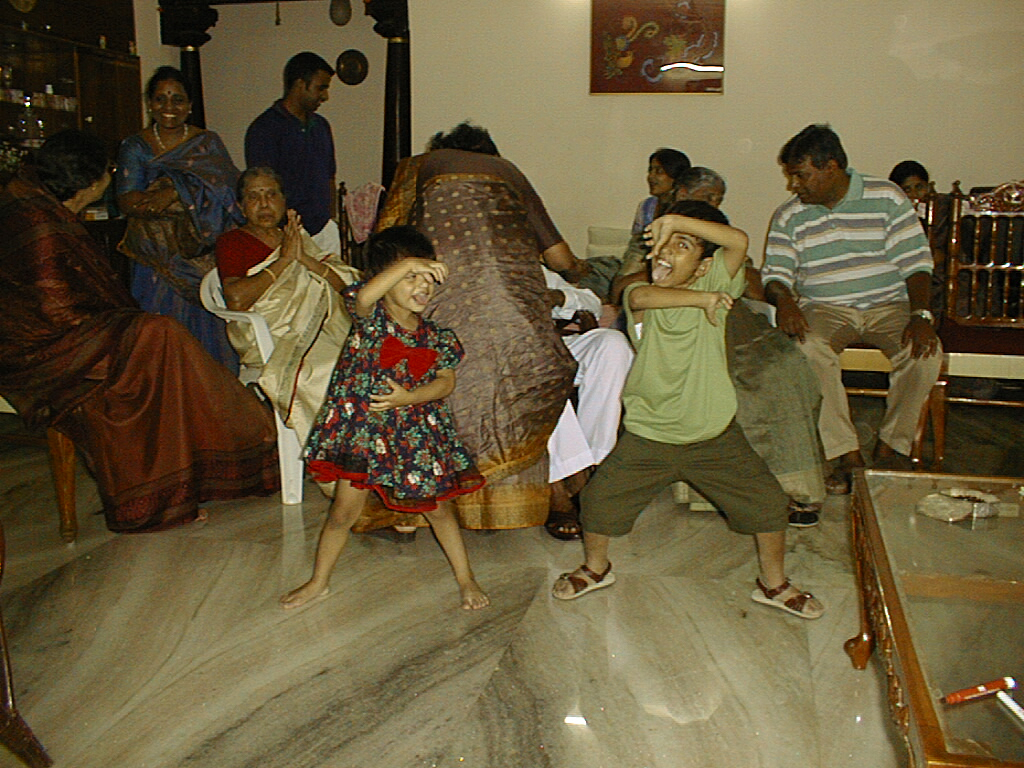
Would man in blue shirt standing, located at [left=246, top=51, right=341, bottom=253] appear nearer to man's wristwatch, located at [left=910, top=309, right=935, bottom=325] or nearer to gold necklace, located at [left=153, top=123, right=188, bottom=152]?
gold necklace, located at [left=153, top=123, right=188, bottom=152]

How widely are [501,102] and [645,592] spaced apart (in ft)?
→ 9.48

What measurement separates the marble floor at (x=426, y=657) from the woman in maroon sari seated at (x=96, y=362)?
0.57ft

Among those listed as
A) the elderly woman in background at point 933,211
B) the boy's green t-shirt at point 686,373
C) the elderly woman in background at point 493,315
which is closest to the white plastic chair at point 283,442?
the elderly woman in background at point 493,315

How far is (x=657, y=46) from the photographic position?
14.4ft

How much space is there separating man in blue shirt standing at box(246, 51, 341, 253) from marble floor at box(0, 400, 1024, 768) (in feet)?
5.65

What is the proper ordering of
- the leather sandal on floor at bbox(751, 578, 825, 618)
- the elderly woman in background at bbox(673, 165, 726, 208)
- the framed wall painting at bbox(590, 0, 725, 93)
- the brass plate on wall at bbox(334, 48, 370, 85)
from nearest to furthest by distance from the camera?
the leather sandal on floor at bbox(751, 578, 825, 618) < the elderly woman in background at bbox(673, 165, 726, 208) < the framed wall painting at bbox(590, 0, 725, 93) < the brass plate on wall at bbox(334, 48, 370, 85)

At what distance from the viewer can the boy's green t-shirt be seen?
2094 millimetres

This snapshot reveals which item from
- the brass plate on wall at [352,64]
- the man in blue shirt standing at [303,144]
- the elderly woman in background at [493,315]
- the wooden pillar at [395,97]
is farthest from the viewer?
the brass plate on wall at [352,64]

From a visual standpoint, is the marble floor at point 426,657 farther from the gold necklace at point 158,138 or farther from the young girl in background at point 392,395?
the gold necklace at point 158,138

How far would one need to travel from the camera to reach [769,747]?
1678mm

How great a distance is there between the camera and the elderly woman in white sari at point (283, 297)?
2764mm

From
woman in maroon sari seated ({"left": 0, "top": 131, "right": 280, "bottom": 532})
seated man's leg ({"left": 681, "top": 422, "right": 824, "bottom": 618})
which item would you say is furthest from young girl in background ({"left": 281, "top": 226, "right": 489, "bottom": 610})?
woman in maroon sari seated ({"left": 0, "top": 131, "right": 280, "bottom": 532})

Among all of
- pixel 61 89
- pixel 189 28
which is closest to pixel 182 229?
pixel 61 89

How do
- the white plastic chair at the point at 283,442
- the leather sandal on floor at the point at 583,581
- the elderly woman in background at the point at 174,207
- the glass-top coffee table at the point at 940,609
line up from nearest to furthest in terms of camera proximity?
the glass-top coffee table at the point at 940,609 < the leather sandal on floor at the point at 583,581 < the white plastic chair at the point at 283,442 < the elderly woman in background at the point at 174,207
